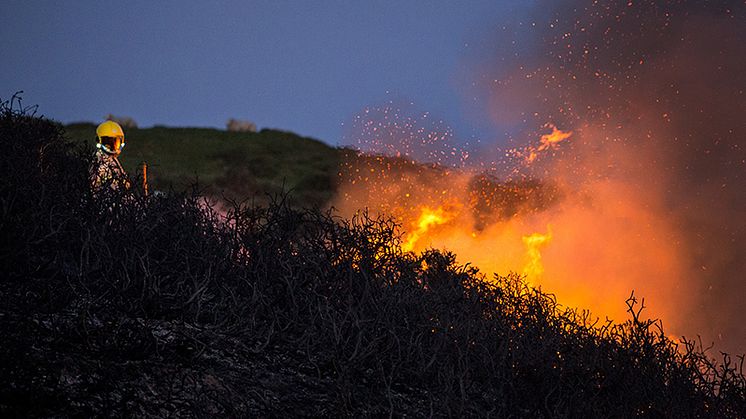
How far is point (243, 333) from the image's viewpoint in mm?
5887

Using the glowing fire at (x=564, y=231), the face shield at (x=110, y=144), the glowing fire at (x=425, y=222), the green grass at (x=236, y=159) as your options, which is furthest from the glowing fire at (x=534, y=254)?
the green grass at (x=236, y=159)

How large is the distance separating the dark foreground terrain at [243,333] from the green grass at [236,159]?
26926mm

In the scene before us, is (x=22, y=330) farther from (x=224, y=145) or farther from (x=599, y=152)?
(x=224, y=145)

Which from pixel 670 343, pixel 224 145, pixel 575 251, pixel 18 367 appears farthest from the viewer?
pixel 224 145

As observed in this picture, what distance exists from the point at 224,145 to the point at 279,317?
43014 mm

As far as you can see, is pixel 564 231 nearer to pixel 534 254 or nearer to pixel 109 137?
pixel 534 254

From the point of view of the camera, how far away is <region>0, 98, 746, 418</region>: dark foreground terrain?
4.70 meters

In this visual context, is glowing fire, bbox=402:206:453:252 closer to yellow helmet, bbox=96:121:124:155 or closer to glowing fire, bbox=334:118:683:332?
glowing fire, bbox=334:118:683:332

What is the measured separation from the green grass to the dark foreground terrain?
26.9 meters

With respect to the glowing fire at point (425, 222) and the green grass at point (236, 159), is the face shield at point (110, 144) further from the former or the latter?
the green grass at point (236, 159)

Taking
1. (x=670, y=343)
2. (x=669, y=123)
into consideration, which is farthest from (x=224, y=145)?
(x=670, y=343)

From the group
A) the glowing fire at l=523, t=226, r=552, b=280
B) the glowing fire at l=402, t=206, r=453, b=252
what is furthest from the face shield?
the glowing fire at l=523, t=226, r=552, b=280

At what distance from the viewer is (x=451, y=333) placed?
642 centimetres

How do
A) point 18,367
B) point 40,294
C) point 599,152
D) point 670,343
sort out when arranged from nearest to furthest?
point 18,367 < point 40,294 < point 670,343 < point 599,152
